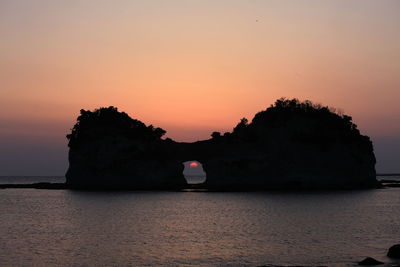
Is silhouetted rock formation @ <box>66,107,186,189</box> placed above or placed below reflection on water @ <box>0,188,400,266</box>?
above

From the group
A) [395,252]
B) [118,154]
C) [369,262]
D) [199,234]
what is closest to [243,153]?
[118,154]

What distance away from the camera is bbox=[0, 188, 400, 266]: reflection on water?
3325 centimetres

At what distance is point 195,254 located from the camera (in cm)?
3456

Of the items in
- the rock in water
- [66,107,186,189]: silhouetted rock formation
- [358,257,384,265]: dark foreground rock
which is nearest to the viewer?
[358,257,384,265]: dark foreground rock

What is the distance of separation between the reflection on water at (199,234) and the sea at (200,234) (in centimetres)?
6

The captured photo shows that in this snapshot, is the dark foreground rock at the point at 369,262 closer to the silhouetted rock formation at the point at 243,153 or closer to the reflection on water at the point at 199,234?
the reflection on water at the point at 199,234

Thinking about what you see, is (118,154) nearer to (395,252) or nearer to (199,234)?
(199,234)

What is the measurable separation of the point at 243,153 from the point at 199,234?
185 feet

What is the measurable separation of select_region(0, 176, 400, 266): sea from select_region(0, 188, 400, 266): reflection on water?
0.06 meters

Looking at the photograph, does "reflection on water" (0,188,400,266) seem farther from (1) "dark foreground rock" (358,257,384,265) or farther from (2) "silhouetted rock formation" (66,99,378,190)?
(2) "silhouetted rock formation" (66,99,378,190)

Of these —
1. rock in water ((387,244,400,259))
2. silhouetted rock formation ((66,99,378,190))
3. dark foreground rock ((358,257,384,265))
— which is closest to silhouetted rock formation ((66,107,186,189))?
silhouetted rock formation ((66,99,378,190))

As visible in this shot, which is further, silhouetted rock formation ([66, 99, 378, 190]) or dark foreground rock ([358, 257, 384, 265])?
silhouetted rock formation ([66, 99, 378, 190])

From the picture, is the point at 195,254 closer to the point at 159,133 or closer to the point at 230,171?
the point at 230,171

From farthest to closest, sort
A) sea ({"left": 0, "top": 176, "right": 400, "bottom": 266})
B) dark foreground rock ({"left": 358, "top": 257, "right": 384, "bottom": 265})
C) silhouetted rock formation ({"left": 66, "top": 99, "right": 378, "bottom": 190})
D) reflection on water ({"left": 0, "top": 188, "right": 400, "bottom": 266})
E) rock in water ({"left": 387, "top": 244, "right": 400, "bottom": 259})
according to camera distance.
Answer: silhouetted rock formation ({"left": 66, "top": 99, "right": 378, "bottom": 190}) < reflection on water ({"left": 0, "top": 188, "right": 400, "bottom": 266}) < sea ({"left": 0, "top": 176, "right": 400, "bottom": 266}) < rock in water ({"left": 387, "top": 244, "right": 400, "bottom": 259}) < dark foreground rock ({"left": 358, "top": 257, "right": 384, "bottom": 265})
